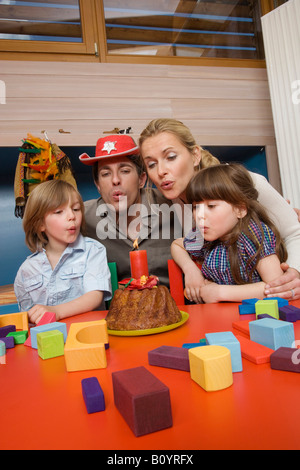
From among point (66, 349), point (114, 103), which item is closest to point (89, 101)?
point (114, 103)

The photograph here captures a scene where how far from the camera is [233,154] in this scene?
3189 mm

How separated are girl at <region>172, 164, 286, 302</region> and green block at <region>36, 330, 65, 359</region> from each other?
2.08 ft

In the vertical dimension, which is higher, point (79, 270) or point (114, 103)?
point (114, 103)

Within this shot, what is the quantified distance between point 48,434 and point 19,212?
1976mm

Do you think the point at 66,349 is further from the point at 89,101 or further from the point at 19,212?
the point at 89,101

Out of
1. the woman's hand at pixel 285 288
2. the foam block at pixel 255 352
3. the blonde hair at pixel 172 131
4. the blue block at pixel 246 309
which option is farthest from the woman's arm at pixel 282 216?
the foam block at pixel 255 352

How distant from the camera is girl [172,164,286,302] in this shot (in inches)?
47.8

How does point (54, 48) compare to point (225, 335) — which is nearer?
point (225, 335)

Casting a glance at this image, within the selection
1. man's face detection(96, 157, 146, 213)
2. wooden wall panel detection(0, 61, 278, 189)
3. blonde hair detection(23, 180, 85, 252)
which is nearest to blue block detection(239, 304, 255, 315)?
blonde hair detection(23, 180, 85, 252)

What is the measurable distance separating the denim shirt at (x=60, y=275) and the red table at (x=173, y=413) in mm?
886

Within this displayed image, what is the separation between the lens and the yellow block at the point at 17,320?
89 cm

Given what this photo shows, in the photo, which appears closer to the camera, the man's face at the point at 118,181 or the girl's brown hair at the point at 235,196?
the girl's brown hair at the point at 235,196

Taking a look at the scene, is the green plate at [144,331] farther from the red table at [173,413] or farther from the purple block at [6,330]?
the purple block at [6,330]

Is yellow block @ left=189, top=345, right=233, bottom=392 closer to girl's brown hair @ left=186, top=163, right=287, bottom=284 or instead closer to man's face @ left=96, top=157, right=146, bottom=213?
girl's brown hair @ left=186, top=163, right=287, bottom=284
